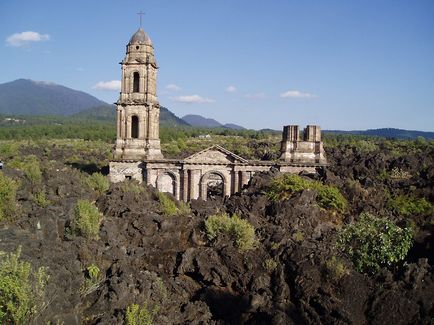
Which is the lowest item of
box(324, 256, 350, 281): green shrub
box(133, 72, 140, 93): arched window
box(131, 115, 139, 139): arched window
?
box(324, 256, 350, 281): green shrub

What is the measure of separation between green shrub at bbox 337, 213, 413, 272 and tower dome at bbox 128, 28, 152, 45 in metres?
23.5

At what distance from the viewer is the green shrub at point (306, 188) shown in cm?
3056

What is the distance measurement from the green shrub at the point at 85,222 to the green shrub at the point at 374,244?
1002 centimetres

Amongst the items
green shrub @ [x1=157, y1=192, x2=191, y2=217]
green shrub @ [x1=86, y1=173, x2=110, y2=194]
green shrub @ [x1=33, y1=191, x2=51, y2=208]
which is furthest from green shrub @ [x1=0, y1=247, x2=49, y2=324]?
green shrub @ [x1=86, y1=173, x2=110, y2=194]

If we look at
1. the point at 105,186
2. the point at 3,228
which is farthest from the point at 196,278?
the point at 105,186

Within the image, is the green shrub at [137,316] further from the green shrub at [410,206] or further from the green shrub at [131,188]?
the green shrub at [410,206]

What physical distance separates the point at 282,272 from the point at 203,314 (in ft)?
11.6

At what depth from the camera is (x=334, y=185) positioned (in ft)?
111

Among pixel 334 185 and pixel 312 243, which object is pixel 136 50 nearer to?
pixel 334 185

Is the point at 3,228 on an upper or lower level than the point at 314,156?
lower

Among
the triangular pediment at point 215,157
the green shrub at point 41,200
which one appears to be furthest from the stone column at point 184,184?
the green shrub at point 41,200

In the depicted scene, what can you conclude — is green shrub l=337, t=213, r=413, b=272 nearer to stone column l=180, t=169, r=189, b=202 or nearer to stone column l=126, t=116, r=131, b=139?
stone column l=180, t=169, r=189, b=202

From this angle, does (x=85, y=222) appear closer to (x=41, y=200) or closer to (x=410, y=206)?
(x=41, y=200)

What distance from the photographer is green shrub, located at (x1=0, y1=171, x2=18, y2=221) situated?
21.5m
